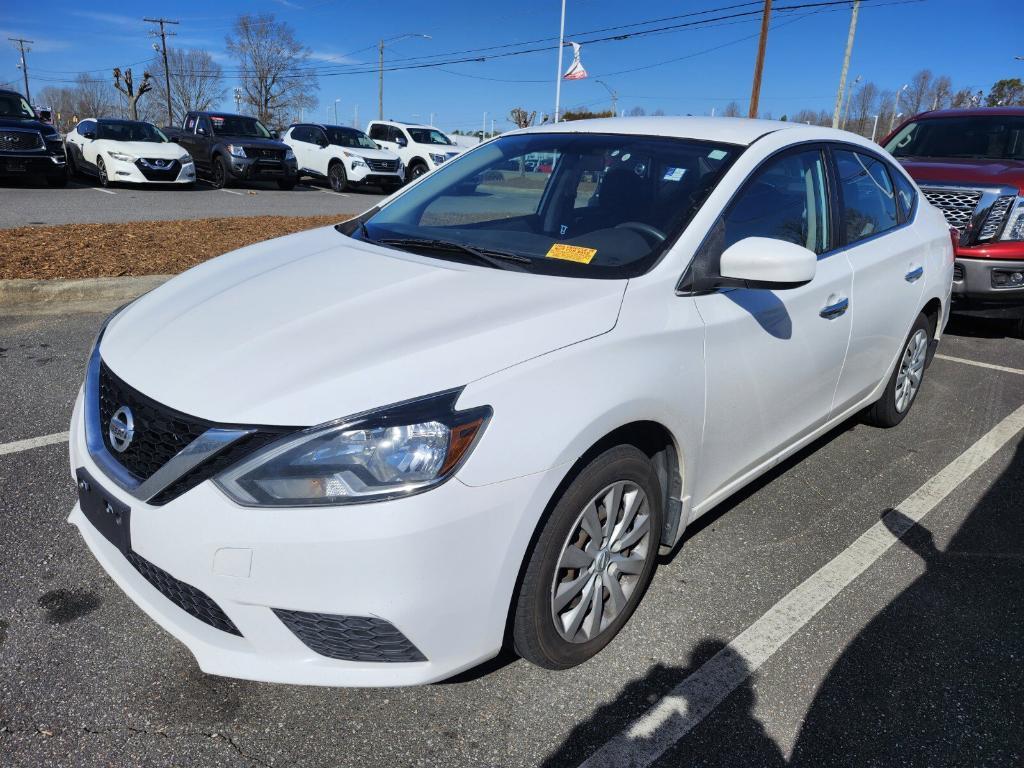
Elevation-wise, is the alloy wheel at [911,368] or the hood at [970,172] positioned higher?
the hood at [970,172]

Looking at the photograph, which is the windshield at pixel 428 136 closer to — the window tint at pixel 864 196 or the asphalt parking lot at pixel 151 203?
the asphalt parking lot at pixel 151 203

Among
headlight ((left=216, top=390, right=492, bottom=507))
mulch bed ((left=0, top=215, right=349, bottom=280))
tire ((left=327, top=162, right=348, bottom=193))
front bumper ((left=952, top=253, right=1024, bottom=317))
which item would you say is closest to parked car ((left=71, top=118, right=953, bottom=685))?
headlight ((left=216, top=390, right=492, bottom=507))

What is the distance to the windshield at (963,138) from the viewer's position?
7.28m

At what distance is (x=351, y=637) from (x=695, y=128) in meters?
2.45

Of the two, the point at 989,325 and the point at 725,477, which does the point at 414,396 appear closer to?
the point at 725,477

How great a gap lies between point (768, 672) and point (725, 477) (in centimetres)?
71

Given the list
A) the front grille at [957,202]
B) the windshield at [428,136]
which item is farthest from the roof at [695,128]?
the windshield at [428,136]

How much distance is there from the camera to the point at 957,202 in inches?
255

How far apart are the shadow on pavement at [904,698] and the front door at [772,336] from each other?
26.9 inches

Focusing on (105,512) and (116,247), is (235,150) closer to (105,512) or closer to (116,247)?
(116,247)

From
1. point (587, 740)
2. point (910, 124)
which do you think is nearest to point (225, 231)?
point (910, 124)

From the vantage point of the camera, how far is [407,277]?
8.30 ft

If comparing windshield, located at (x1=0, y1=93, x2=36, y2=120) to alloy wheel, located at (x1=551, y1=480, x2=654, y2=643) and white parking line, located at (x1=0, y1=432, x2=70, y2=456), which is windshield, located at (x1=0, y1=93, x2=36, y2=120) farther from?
alloy wheel, located at (x1=551, y1=480, x2=654, y2=643)

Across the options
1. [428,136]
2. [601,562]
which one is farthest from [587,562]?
[428,136]
